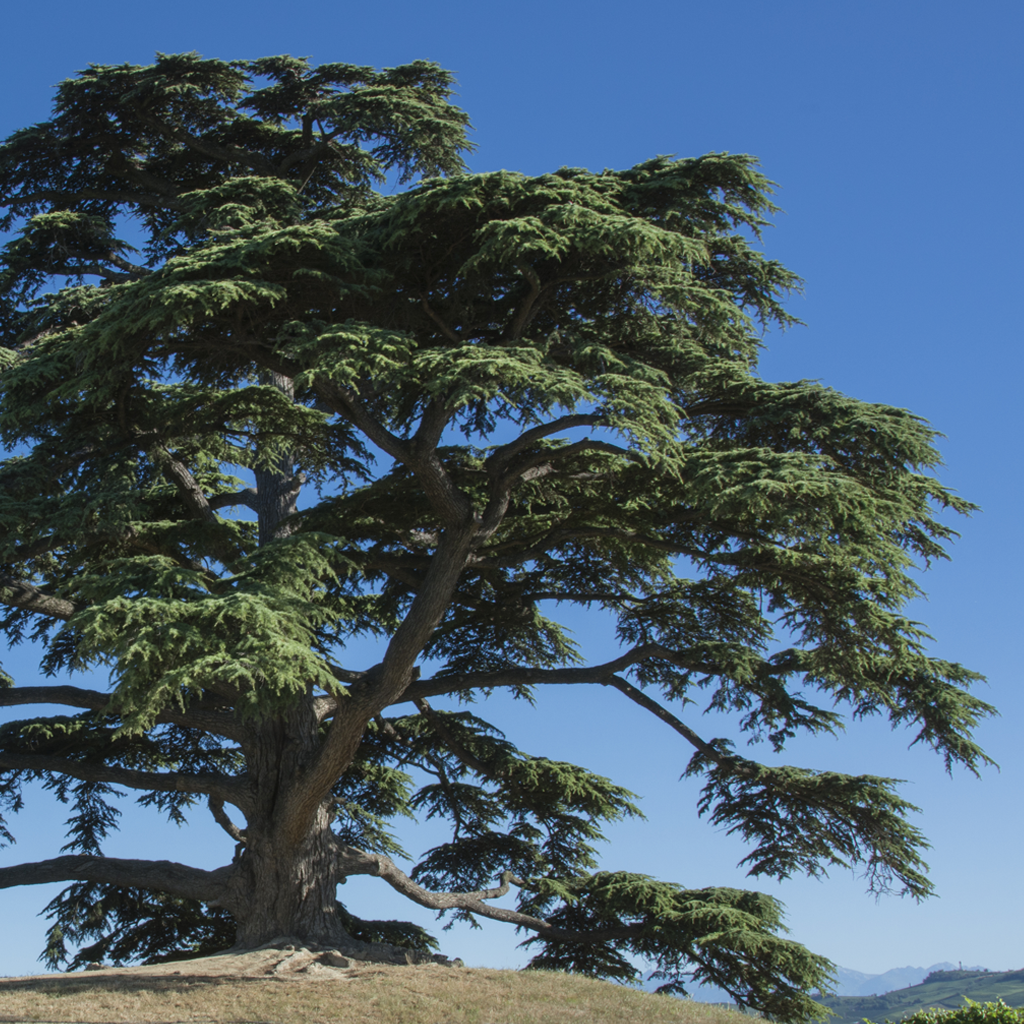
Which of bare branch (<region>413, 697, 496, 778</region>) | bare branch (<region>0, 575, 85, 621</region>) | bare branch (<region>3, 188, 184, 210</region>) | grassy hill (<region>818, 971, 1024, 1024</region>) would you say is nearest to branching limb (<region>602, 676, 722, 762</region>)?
bare branch (<region>413, 697, 496, 778</region>)

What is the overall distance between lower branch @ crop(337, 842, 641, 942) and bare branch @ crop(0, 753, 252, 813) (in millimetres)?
1640

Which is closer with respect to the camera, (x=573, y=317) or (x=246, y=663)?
(x=246, y=663)

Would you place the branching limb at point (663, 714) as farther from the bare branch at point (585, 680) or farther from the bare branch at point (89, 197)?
the bare branch at point (89, 197)

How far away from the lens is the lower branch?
13938 millimetres

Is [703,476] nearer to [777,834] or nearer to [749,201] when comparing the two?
[749,201]

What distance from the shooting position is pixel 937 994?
130 m

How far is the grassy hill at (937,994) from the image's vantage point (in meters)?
117

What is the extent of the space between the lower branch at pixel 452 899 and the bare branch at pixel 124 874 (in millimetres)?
1678

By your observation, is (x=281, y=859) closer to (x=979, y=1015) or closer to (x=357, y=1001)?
(x=357, y=1001)

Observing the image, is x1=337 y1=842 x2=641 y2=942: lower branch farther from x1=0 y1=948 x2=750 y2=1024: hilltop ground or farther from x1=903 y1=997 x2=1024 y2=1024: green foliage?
x1=903 y1=997 x2=1024 y2=1024: green foliage

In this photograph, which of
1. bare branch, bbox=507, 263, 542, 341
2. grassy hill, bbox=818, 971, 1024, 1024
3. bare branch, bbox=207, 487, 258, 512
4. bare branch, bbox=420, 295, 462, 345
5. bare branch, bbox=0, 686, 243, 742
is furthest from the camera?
grassy hill, bbox=818, 971, 1024, 1024

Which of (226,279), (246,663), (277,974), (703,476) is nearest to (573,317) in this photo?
(703,476)

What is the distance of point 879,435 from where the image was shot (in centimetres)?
1062

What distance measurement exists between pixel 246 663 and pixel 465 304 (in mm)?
5718
